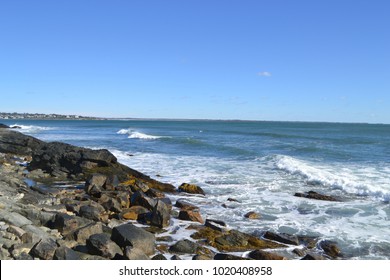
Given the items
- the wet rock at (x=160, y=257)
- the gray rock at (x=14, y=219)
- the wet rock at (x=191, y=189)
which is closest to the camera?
the wet rock at (x=160, y=257)

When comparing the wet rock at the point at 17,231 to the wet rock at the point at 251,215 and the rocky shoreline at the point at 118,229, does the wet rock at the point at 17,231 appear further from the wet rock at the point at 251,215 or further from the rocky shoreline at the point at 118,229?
the wet rock at the point at 251,215

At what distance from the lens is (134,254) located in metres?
7.57

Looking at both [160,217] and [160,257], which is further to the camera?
[160,217]

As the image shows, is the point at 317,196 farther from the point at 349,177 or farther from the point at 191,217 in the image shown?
the point at 191,217

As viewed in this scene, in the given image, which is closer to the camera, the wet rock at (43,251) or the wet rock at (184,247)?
the wet rock at (43,251)

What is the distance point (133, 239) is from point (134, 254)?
0.48m

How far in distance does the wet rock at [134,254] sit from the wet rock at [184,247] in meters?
1.18

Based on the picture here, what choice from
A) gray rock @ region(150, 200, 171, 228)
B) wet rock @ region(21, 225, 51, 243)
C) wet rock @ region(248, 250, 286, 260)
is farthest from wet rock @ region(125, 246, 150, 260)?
gray rock @ region(150, 200, 171, 228)

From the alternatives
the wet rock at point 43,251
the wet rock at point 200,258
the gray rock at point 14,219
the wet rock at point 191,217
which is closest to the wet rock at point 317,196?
the wet rock at point 191,217

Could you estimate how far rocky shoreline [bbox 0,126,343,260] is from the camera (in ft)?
24.8

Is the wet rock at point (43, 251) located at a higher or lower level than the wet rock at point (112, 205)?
higher

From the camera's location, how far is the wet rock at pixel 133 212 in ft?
36.9

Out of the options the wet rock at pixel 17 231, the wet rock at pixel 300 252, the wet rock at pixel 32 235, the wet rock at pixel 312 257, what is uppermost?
the wet rock at pixel 17 231

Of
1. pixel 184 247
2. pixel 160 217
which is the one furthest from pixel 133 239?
pixel 160 217
